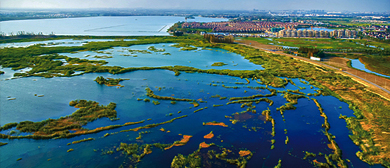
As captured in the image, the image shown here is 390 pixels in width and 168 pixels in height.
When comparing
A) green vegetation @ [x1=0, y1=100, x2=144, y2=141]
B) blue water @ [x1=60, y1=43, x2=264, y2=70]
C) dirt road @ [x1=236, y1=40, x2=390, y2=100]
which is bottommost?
green vegetation @ [x1=0, y1=100, x2=144, y2=141]

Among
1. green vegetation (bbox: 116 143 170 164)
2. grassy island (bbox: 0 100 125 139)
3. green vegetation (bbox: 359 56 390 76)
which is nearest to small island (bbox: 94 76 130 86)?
grassy island (bbox: 0 100 125 139)

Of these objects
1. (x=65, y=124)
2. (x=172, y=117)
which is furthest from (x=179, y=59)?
(x=65, y=124)

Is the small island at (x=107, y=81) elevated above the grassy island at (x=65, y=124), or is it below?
above

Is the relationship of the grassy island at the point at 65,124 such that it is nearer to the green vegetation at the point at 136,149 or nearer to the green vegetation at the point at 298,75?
the green vegetation at the point at 298,75

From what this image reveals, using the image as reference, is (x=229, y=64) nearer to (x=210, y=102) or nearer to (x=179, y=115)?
(x=210, y=102)

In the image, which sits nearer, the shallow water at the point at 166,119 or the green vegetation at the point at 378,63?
the shallow water at the point at 166,119

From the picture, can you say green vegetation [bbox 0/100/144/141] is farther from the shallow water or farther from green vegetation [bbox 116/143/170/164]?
green vegetation [bbox 116/143/170/164]

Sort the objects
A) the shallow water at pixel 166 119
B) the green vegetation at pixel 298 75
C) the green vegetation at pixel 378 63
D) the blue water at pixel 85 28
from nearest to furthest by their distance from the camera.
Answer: the shallow water at pixel 166 119
the green vegetation at pixel 298 75
the green vegetation at pixel 378 63
the blue water at pixel 85 28

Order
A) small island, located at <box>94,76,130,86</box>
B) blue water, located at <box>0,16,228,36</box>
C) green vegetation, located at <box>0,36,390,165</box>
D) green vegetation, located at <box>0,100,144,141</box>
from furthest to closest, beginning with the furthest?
1. blue water, located at <box>0,16,228,36</box>
2. small island, located at <box>94,76,130,86</box>
3. green vegetation, located at <box>0,36,390,165</box>
4. green vegetation, located at <box>0,100,144,141</box>

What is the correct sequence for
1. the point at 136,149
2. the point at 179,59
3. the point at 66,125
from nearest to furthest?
the point at 136,149, the point at 66,125, the point at 179,59

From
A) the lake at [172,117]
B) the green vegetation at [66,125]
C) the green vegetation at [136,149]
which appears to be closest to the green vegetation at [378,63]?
the lake at [172,117]

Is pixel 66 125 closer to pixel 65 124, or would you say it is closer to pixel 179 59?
pixel 65 124
